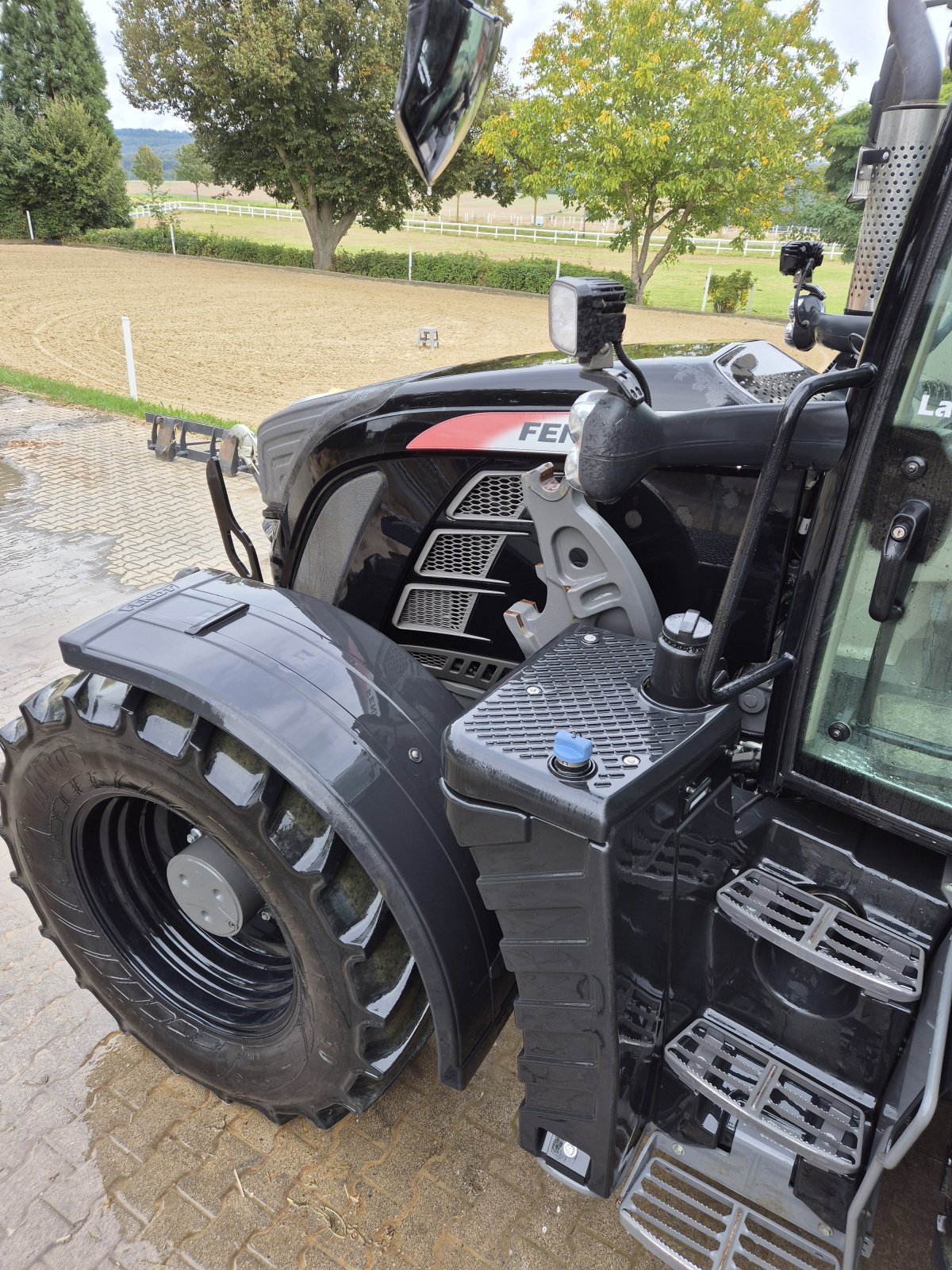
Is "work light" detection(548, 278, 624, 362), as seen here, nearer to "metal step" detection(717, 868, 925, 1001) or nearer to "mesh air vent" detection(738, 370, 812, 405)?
"mesh air vent" detection(738, 370, 812, 405)

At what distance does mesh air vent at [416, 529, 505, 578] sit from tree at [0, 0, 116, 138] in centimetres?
3994

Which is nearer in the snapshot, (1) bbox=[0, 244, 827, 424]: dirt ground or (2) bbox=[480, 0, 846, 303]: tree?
(1) bbox=[0, 244, 827, 424]: dirt ground

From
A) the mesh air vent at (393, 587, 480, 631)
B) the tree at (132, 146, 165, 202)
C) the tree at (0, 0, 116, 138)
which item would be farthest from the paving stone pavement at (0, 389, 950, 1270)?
the tree at (132, 146, 165, 202)

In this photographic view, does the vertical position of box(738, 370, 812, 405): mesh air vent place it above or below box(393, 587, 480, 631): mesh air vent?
above

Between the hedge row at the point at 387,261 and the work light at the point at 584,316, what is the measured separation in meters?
21.9

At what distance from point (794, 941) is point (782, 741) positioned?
36 centimetres

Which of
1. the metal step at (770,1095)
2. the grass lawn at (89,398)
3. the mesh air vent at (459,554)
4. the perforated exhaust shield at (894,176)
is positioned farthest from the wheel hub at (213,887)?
the grass lawn at (89,398)

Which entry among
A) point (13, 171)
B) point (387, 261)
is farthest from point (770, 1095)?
point (13, 171)

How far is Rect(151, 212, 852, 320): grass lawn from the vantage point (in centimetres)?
2598

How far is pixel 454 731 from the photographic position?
1.50 m

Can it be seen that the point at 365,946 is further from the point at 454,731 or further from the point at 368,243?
the point at 368,243

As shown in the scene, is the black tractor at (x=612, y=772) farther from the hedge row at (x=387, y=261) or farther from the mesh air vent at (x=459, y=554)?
the hedge row at (x=387, y=261)

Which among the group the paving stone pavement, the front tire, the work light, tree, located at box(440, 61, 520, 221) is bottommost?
the paving stone pavement

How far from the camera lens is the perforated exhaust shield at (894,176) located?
1.58m
